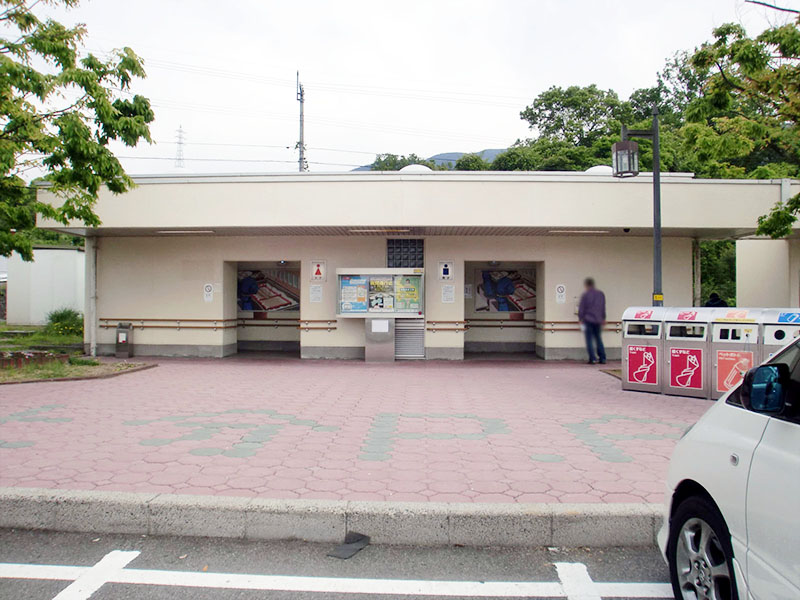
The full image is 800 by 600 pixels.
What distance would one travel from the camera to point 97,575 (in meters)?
3.60

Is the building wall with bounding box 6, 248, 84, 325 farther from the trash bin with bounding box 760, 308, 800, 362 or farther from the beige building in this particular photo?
the trash bin with bounding box 760, 308, 800, 362

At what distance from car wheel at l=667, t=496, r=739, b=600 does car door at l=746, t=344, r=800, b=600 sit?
0.73 ft

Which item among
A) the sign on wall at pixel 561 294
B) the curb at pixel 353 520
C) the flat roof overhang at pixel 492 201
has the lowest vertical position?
the curb at pixel 353 520

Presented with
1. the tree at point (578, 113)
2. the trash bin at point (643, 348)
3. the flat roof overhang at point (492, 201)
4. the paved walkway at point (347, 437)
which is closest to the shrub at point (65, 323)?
the flat roof overhang at point (492, 201)

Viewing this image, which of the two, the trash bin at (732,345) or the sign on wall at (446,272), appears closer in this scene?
the trash bin at (732,345)

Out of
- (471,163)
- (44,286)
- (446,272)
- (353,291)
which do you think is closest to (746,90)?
(446,272)

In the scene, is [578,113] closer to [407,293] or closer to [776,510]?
[407,293]

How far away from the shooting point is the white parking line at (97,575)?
3354 mm

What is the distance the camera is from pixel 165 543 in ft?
13.5

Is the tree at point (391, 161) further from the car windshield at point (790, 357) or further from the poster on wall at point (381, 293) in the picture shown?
the car windshield at point (790, 357)

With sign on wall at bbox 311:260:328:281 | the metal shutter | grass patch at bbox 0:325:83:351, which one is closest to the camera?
the metal shutter

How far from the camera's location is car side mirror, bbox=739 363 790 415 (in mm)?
2521

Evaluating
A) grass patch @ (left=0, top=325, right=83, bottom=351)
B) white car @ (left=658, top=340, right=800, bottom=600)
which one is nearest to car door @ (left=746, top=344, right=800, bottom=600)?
white car @ (left=658, top=340, right=800, bottom=600)

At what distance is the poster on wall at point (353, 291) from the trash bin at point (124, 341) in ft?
19.3
